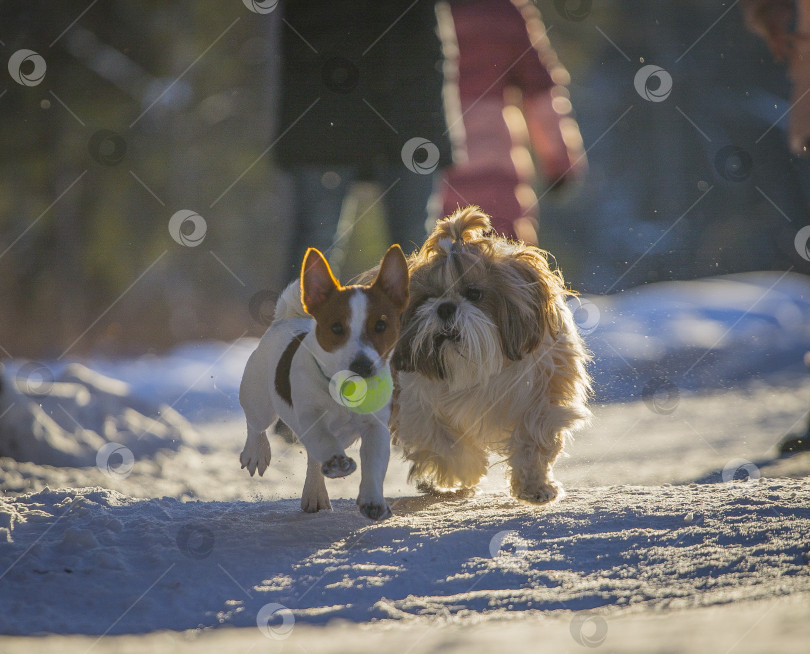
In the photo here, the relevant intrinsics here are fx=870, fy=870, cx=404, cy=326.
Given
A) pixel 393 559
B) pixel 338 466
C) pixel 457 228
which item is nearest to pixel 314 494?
pixel 338 466

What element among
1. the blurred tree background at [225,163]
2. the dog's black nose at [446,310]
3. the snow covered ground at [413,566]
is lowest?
the snow covered ground at [413,566]

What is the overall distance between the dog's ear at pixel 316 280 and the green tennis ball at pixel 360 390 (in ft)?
0.71

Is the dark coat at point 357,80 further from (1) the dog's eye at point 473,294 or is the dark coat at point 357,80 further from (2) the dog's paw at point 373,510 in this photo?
(2) the dog's paw at point 373,510

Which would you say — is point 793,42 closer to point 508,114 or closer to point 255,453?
point 508,114

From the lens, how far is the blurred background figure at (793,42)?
15.7 ft

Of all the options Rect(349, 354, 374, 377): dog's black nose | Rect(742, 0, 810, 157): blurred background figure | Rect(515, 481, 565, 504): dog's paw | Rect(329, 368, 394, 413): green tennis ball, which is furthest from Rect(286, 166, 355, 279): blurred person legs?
Answer: Rect(742, 0, 810, 157): blurred background figure

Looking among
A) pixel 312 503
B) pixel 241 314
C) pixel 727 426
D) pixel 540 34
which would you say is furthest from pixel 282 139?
pixel 241 314

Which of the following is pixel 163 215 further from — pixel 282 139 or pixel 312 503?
pixel 312 503

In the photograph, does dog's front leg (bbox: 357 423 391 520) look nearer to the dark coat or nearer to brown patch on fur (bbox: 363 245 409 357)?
brown patch on fur (bbox: 363 245 409 357)

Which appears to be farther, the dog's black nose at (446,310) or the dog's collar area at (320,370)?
the dog's black nose at (446,310)

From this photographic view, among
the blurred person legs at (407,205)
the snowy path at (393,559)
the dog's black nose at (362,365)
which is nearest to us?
the snowy path at (393,559)

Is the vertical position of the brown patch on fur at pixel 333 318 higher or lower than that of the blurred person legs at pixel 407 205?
lower

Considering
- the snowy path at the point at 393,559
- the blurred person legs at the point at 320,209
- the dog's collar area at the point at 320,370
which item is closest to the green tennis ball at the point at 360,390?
the dog's collar area at the point at 320,370

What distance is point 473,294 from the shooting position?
299cm
